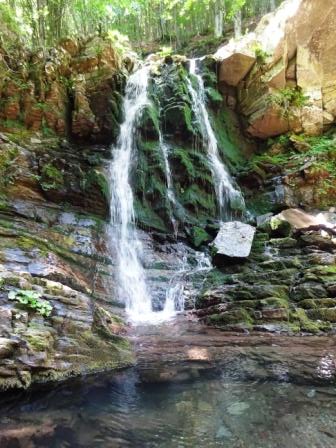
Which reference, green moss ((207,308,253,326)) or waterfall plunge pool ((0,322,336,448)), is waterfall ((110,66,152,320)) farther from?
waterfall plunge pool ((0,322,336,448))

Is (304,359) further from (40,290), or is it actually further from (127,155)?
(127,155)

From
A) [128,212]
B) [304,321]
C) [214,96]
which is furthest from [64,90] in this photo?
[304,321]

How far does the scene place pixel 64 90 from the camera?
12.7 m

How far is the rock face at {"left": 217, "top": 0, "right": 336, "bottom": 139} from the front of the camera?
49.0 ft

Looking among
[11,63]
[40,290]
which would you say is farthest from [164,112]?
[40,290]

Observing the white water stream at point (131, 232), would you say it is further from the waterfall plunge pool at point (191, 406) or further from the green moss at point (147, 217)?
the waterfall plunge pool at point (191, 406)

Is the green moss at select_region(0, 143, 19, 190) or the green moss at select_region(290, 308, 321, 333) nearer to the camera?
the green moss at select_region(290, 308, 321, 333)

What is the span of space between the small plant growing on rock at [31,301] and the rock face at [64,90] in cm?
788

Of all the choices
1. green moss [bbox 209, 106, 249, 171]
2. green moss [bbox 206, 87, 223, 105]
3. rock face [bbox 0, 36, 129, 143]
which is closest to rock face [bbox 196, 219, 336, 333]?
green moss [bbox 209, 106, 249, 171]

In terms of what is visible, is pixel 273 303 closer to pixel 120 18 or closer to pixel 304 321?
pixel 304 321

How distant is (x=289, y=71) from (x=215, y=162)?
216 inches

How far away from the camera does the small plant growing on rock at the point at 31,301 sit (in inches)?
189

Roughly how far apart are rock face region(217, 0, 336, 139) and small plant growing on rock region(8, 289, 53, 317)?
1235cm

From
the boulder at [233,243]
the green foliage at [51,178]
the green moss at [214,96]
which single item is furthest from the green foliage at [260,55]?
the green foliage at [51,178]
